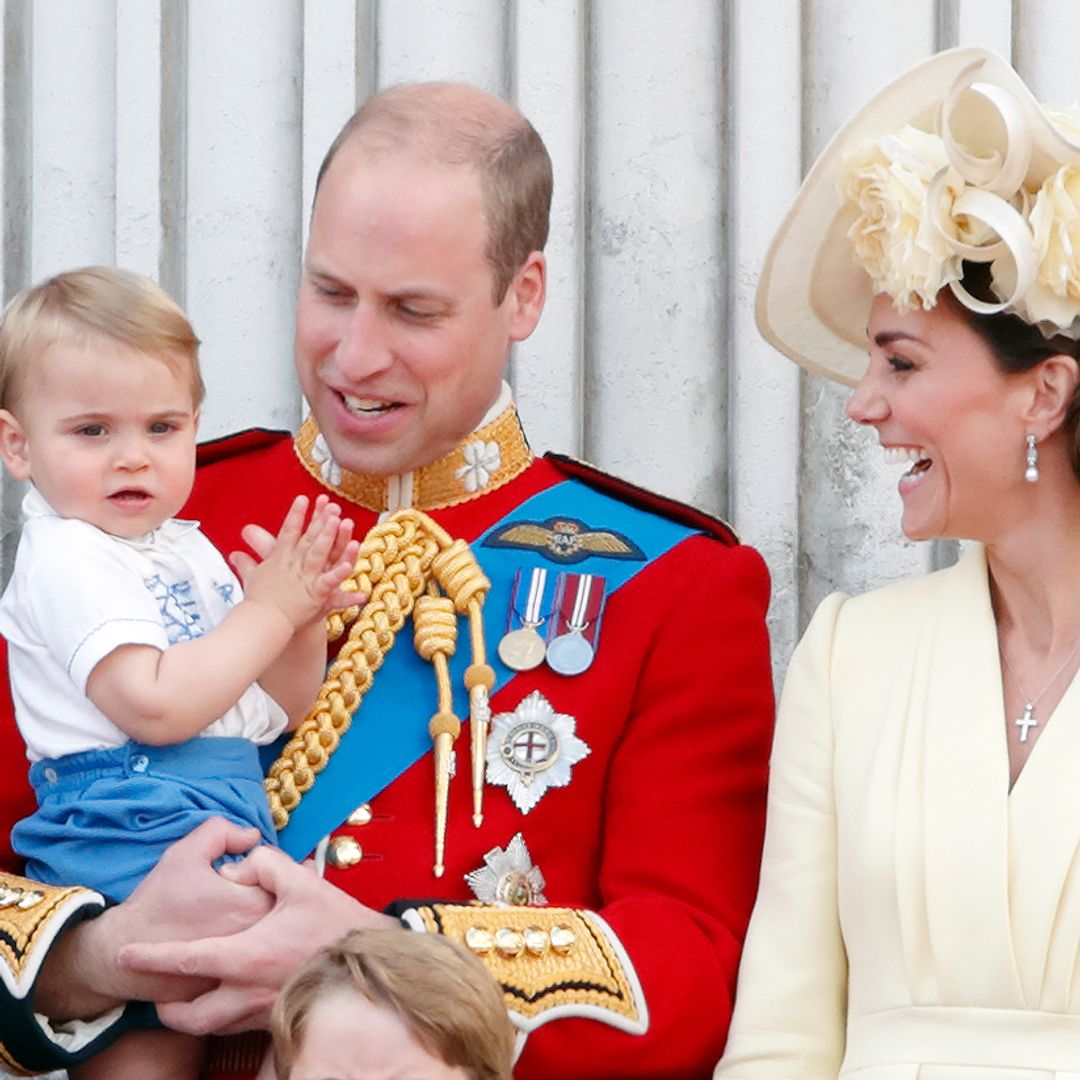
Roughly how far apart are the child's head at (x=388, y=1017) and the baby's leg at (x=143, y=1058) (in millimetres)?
434

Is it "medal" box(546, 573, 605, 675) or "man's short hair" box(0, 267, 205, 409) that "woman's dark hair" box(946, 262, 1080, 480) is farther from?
"man's short hair" box(0, 267, 205, 409)

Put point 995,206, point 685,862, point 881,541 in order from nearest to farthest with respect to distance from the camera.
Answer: point 995,206
point 685,862
point 881,541

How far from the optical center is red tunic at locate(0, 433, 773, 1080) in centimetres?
292

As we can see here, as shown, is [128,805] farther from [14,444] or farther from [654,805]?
[654,805]

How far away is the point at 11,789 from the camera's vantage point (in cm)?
312

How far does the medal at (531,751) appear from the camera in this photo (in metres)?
3.06

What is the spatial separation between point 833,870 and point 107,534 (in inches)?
33.2

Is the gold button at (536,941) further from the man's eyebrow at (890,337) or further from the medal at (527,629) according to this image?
the man's eyebrow at (890,337)

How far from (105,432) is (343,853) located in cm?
53

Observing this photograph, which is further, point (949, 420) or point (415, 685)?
point (415, 685)

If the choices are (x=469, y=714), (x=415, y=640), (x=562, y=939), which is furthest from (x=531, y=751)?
(x=562, y=939)

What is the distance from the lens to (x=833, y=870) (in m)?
2.96

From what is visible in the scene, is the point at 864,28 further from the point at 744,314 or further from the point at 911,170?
the point at 911,170

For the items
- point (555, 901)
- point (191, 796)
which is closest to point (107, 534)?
point (191, 796)
